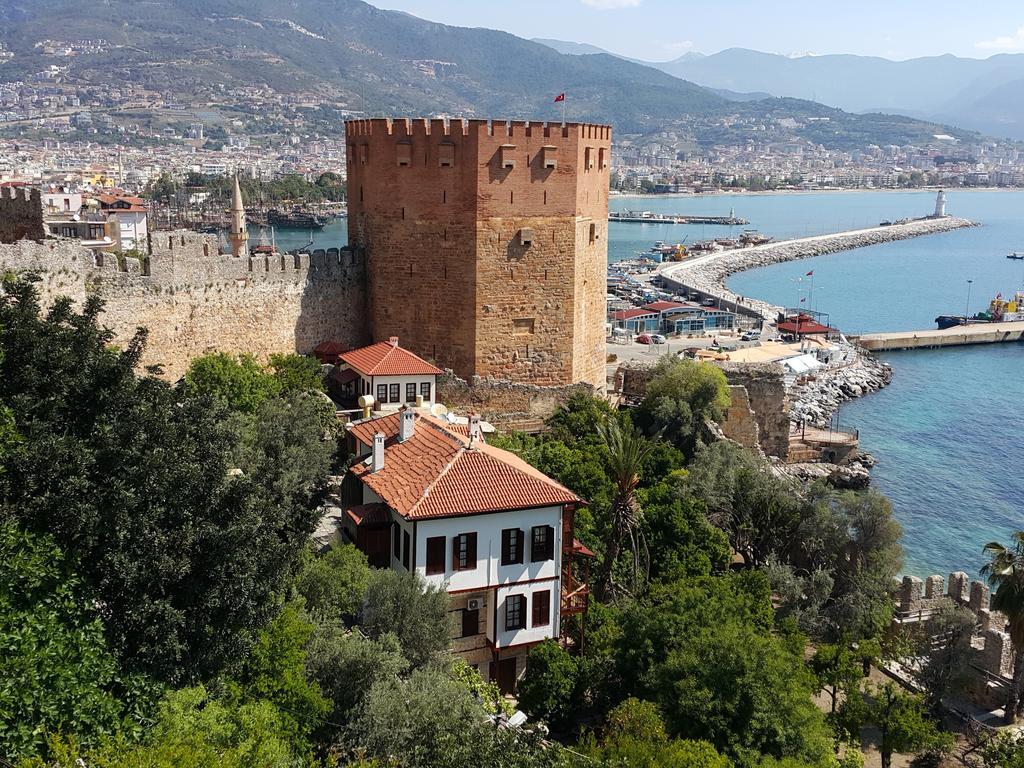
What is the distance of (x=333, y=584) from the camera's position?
13023 mm

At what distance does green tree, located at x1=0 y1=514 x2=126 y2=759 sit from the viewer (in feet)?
27.3

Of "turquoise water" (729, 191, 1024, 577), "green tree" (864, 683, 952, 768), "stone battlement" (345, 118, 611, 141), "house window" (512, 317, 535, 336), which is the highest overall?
"stone battlement" (345, 118, 611, 141)

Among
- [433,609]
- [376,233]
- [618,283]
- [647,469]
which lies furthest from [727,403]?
[618,283]

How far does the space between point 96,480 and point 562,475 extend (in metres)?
10.2

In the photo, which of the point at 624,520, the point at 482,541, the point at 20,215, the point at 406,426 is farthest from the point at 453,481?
the point at 20,215

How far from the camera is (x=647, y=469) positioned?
21.1 m

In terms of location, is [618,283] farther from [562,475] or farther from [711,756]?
[711,756]

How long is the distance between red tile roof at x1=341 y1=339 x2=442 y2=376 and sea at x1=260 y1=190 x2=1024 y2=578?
564 inches

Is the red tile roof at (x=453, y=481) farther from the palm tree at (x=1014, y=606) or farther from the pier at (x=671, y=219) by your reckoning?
the pier at (x=671, y=219)

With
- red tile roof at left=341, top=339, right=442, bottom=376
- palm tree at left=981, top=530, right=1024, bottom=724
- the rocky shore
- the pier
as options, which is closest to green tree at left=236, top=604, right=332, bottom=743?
red tile roof at left=341, top=339, right=442, bottom=376

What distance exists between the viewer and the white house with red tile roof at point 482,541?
14453mm

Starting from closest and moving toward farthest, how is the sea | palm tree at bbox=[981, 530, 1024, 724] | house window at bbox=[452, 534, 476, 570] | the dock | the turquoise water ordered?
house window at bbox=[452, 534, 476, 570]
palm tree at bbox=[981, 530, 1024, 724]
the turquoise water
the sea
the dock

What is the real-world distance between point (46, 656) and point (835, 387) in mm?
43403

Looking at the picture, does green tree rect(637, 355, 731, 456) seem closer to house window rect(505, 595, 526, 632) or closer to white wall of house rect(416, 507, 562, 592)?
white wall of house rect(416, 507, 562, 592)
